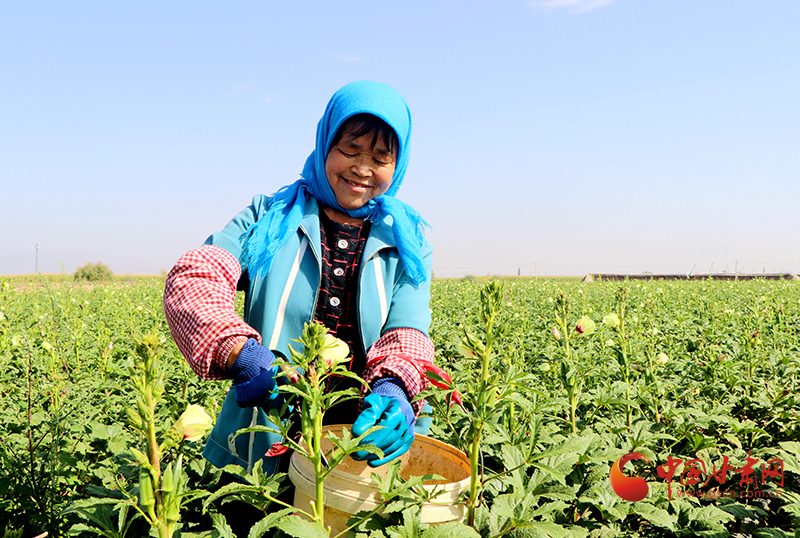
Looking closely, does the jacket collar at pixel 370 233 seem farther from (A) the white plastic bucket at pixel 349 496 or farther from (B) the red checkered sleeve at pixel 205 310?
(A) the white plastic bucket at pixel 349 496

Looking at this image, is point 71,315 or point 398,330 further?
point 71,315

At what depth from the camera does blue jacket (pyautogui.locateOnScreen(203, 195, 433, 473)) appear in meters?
1.60

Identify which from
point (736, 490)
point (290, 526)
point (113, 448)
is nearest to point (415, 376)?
point (290, 526)

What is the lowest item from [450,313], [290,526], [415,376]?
[450,313]

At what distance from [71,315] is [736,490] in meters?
7.01

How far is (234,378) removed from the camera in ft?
4.15

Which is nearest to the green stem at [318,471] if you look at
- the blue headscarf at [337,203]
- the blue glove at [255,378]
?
the blue glove at [255,378]

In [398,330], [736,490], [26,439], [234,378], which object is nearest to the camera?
[234,378]

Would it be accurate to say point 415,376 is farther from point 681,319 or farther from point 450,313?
point 450,313

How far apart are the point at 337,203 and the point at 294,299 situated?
0.39 m

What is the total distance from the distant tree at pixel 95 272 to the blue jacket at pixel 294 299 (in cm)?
3265

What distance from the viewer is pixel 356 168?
5.71ft

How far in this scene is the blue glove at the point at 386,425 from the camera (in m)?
1.09

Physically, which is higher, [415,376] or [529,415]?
[415,376]
